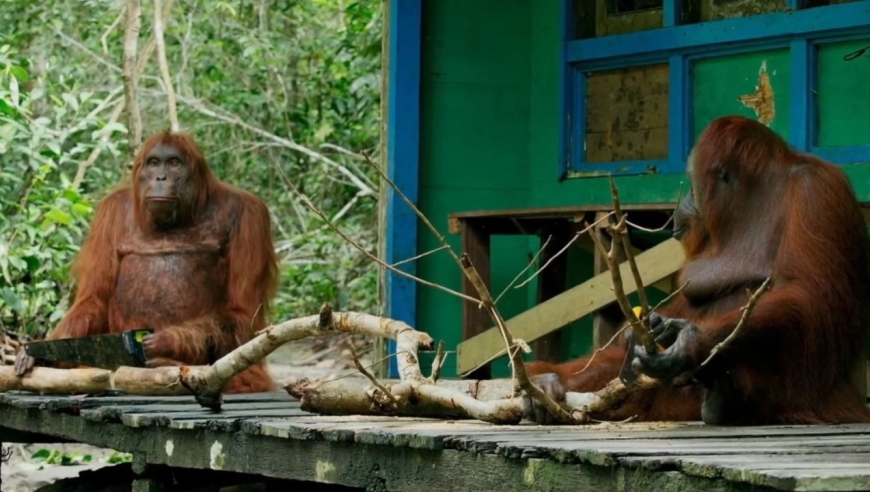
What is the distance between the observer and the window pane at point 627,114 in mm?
6969

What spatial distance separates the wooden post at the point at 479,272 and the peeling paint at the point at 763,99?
132 cm

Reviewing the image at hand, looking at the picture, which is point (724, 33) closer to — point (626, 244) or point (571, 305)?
point (571, 305)

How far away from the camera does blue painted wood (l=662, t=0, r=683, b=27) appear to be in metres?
6.79

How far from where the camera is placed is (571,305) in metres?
6.29

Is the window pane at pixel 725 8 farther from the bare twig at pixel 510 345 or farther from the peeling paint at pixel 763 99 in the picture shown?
the bare twig at pixel 510 345

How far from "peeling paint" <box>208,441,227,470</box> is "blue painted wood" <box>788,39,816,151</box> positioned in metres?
2.71

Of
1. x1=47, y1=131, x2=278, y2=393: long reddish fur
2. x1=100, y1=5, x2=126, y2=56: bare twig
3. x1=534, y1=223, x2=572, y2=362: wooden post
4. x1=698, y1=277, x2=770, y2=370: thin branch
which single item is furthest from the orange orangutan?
x1=100, y1=5, x2=126, y2=56: bare twig

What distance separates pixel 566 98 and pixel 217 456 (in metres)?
3.06

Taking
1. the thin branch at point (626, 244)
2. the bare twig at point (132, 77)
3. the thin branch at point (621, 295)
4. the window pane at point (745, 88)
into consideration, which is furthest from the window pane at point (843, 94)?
the bare twig at point (132, 77)

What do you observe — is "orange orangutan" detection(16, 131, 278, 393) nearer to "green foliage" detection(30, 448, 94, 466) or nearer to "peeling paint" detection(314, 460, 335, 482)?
"peeling paint" detection(314, 460, 335, 482)

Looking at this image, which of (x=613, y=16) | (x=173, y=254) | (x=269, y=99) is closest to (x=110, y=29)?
(x=269, y=99)

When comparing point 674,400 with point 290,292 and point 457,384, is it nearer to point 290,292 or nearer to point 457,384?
point 457,384

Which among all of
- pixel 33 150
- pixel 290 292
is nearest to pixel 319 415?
pixel 33 150

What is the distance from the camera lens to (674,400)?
461 cm
